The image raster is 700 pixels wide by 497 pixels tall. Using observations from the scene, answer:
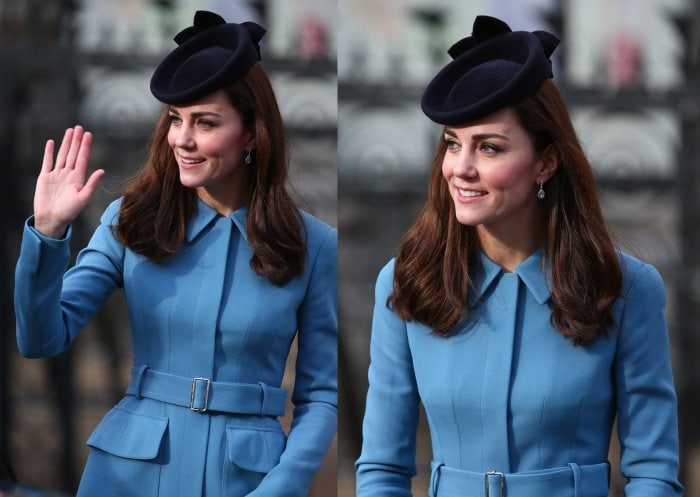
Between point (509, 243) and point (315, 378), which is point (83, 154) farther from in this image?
point (509, 243)

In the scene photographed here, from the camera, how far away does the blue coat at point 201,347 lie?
2.88 metres

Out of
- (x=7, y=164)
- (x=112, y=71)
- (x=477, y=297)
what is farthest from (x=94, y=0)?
(x=477, y=297)

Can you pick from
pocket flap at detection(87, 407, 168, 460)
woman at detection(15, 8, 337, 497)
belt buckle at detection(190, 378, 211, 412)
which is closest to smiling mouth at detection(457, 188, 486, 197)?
woman at detection(15, 8, 337, 497)

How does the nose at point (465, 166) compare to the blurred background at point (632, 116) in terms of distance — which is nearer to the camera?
the nose at point (465, 166)

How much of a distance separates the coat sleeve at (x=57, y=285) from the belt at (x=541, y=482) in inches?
38.5

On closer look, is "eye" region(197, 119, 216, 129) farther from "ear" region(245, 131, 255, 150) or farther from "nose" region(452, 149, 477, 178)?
"nose" region(452, 149, 477, 178)

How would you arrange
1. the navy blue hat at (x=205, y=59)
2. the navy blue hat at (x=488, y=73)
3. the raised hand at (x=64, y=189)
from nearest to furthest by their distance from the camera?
the navy blue hat at (x=488, y=73), the raised hand at (x=64, y=189), the navy blue hat at (x=205, y=59)

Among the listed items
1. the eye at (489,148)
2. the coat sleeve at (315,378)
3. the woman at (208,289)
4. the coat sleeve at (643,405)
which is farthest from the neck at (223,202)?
the coat sleeve at (643,405)

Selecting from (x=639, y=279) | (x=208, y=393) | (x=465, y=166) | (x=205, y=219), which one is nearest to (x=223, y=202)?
(x=205, y=219)

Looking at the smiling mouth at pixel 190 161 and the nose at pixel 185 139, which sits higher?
the nose at pixel 185 139

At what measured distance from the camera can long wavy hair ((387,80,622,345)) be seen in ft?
8.27

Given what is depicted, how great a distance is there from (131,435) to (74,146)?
0.71 m

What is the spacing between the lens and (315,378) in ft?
9.83

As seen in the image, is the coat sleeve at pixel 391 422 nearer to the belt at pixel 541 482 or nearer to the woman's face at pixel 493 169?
the belt at pixel 541 482
